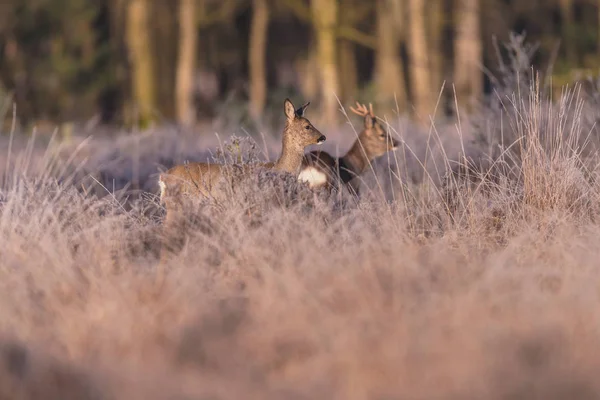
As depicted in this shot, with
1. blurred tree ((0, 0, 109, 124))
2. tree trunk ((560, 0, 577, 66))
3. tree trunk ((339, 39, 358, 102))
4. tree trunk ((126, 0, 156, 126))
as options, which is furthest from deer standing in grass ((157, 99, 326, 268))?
blurred tree ((0, 0, 109, 124))

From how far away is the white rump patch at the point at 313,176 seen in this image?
8938 mm

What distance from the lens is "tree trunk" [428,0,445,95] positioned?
785 inches

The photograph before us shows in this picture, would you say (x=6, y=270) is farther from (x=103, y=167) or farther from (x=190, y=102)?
(x=190, y=102)

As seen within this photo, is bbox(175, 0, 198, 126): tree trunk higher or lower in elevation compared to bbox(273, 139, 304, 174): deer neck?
lower

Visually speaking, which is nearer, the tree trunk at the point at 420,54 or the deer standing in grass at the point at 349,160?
the deer standing in grass at the point at 349,160

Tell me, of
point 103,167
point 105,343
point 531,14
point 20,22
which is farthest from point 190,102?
point 105,343

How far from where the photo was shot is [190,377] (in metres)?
4.42

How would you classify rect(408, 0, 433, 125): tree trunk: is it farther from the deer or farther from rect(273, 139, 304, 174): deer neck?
rect(273, 139, 304, 174): deer neck

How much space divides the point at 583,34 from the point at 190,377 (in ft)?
84.9

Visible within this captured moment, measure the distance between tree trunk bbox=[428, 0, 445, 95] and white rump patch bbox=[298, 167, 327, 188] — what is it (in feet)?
33.6

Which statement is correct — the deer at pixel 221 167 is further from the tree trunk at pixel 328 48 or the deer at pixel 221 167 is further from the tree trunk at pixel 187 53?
the tree trunk at pixel 187 53

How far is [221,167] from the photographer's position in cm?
780

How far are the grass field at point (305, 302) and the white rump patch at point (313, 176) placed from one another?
1.43 m

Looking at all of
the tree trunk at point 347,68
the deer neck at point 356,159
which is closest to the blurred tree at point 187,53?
the tree trunk at point 347,68
